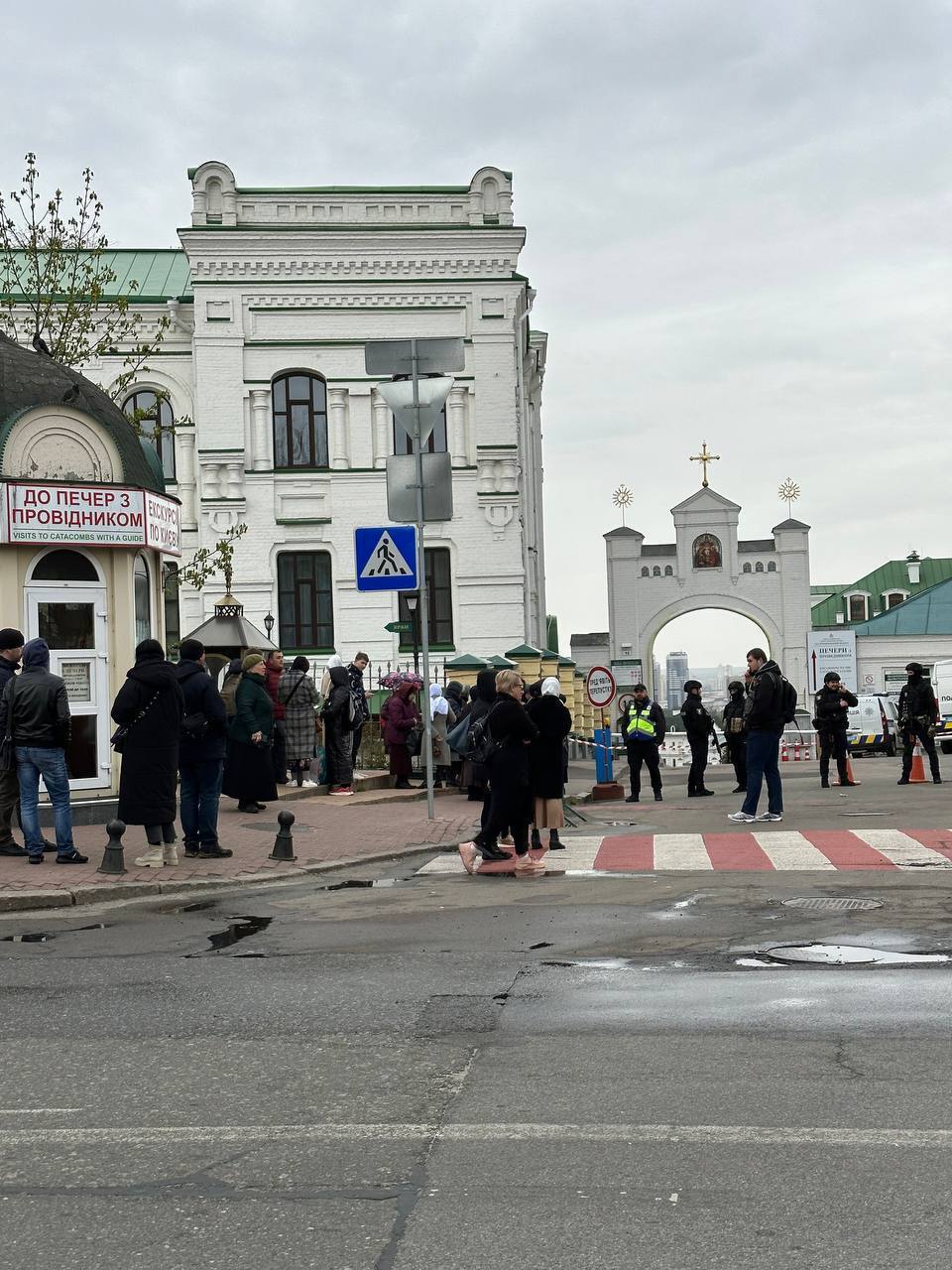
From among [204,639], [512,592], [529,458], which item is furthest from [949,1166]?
[529,458]

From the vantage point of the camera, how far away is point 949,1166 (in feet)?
15.2

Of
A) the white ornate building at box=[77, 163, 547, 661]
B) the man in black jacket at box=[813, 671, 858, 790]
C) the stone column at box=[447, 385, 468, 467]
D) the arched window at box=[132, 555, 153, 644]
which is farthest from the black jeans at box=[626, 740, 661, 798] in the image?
the stone column at box=[447, 385, 468, 467]

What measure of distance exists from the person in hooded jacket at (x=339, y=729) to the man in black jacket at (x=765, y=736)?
5.22 m

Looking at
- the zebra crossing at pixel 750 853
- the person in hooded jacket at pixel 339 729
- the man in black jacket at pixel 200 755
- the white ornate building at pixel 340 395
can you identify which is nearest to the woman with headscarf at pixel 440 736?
the person in hooded jacket at pixel 339 729

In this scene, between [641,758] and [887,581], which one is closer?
[641,758]

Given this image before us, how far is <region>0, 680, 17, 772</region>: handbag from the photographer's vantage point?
13123mm

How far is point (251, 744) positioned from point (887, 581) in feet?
273

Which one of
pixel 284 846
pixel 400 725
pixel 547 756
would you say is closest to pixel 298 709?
pixel 400 725

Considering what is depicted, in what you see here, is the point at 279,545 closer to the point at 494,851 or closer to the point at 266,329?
the point at 266,329

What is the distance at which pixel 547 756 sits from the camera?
13.7 meters

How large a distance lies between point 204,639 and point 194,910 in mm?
16232

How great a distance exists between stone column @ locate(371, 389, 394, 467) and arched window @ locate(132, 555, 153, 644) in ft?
71.3

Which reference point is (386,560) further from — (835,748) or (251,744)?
(835,748)

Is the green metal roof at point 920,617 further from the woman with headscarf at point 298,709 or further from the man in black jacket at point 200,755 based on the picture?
the man in black jacket at point 200,755
